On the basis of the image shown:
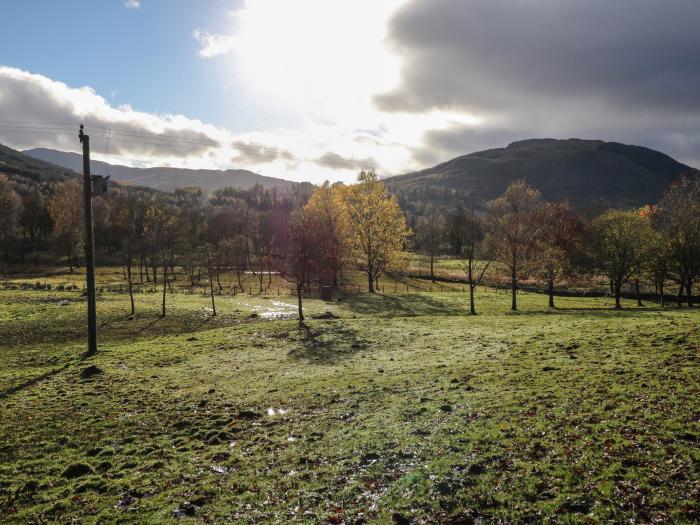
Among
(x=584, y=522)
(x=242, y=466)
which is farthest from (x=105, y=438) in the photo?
(x=584, y=522)

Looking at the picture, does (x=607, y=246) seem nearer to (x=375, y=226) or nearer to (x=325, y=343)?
(x=375, y=226)

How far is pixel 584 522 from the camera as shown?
845 cm

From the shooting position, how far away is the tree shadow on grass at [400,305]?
48.4 meters

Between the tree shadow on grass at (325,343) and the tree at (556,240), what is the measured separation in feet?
107

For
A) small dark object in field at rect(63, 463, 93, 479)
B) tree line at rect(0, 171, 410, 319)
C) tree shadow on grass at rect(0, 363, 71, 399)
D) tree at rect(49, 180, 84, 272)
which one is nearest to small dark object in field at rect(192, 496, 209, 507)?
small dark object in field at rect(63, 463, 93, 479)

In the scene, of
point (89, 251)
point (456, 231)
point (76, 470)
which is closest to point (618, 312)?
point (76, 470)

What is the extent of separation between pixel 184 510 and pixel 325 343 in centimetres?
2093

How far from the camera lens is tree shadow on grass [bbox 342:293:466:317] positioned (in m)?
48.4

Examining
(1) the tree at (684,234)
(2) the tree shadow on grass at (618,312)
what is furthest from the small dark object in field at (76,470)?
(1) the tree at (684,234)

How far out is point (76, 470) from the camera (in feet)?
42.9

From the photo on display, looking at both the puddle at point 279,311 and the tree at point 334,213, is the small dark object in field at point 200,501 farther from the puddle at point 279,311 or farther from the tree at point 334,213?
the tree at point 334,213

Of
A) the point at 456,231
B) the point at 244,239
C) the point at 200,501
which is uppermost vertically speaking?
the point at 456,231

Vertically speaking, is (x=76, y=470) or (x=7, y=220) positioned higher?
(x=7, y=220)

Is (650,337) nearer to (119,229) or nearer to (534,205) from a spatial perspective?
(534,205)
